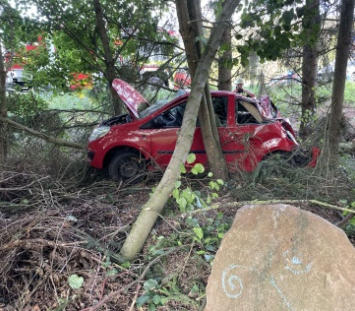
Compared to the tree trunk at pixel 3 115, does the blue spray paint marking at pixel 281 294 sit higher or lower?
lower

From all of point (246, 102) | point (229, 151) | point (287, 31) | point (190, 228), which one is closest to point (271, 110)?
point (246, 102)

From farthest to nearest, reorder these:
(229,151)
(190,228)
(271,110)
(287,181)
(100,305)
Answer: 1. (271,110)
2. (229,151)
3. (287,181)
4. (190,228)
5. (100,305)

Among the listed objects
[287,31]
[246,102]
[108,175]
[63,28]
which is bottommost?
[108,175]

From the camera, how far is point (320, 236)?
94.2 inches

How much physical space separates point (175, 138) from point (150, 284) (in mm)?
3041

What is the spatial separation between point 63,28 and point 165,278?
5967mm

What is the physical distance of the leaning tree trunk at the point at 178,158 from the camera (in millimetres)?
3318

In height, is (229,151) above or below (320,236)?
below

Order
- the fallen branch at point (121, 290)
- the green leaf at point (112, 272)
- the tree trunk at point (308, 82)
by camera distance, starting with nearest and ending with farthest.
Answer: the fallen branch at point (121, 290), the green leaf at point (112, 272), the tree trunk at point (308, 82)

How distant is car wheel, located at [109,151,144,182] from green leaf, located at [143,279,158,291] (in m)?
2.91

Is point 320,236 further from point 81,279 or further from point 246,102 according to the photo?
point 246,102

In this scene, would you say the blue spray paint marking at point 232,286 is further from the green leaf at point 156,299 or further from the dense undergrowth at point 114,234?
the green leaf at point 156,299

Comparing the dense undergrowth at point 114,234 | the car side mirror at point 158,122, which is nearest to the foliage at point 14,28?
the dense undergrowth at point 114,234

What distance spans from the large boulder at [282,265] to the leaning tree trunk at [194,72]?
2.68 meters
